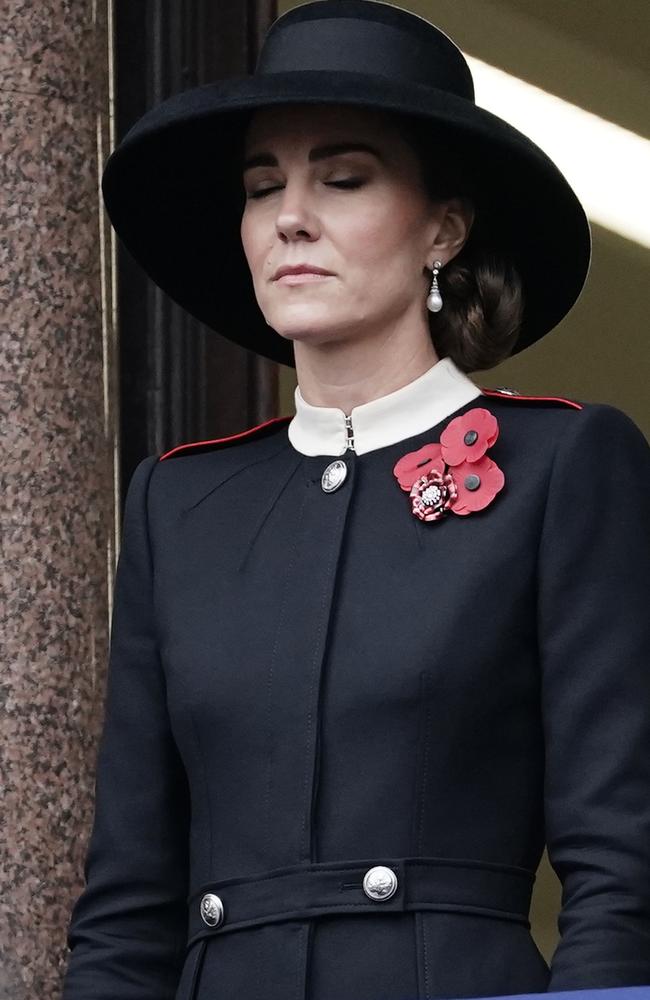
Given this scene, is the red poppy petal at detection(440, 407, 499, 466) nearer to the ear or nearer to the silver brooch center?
the silver brooch center

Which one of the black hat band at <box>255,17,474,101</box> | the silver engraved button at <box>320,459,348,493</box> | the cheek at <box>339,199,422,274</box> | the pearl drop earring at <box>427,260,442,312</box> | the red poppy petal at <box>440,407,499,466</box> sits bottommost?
the silver engraved button at <box>320,459,348,493</box>

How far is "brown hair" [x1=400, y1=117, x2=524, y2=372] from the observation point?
9.40 ft

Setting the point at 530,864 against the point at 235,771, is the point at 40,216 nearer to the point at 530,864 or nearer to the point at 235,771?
the point at 235,771

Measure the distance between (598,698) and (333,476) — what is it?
0.48 m

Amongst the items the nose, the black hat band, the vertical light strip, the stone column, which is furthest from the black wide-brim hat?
the vertical light strip

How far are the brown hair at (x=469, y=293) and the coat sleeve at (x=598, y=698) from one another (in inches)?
10.2

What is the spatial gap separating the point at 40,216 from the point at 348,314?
895 millimetres

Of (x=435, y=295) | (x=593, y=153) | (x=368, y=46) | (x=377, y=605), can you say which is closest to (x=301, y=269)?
(x=435, y=295)

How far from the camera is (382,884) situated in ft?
8.32

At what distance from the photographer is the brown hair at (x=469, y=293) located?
2865 mm

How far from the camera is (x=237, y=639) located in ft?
8.96

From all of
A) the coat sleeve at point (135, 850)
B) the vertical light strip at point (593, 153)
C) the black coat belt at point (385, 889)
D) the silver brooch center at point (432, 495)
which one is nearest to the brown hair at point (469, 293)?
the silver brooch center at point (432, 495)

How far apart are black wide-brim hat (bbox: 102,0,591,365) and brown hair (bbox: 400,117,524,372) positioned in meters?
0.02

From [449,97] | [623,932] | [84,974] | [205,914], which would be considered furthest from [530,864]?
[449,97]
